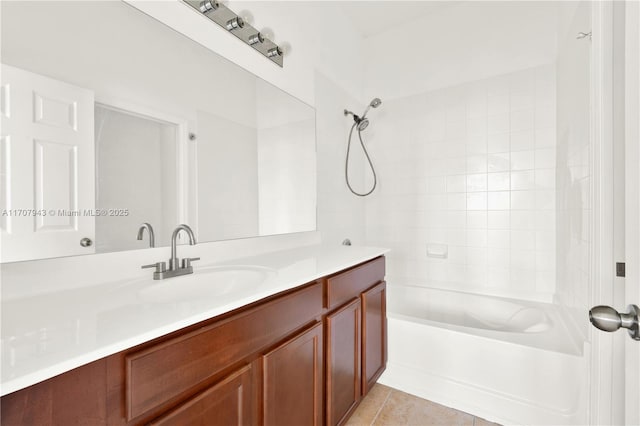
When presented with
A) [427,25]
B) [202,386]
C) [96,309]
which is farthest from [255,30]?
[427,25]

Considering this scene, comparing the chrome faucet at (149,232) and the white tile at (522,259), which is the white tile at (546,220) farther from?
the chrome faucet at (149,232)

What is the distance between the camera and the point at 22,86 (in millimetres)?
757

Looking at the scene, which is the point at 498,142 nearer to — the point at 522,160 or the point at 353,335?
the point at 522,160

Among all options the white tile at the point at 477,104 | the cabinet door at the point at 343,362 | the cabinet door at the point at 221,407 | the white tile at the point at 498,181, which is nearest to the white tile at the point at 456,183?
the white tile at the point at 498,181

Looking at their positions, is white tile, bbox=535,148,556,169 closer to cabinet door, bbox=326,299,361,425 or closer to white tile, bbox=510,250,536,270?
white tile, bbox=510,250,536,270

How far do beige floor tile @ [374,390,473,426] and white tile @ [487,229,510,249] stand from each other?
Result: 1.22 metres

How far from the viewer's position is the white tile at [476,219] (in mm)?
2256

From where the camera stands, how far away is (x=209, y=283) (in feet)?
3.49

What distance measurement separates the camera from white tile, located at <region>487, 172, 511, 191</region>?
85.6 inches

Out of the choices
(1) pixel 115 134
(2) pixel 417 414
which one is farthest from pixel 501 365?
(1) pixel 115 134

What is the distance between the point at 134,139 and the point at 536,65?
2.63m

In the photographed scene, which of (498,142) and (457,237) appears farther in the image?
(457,237)

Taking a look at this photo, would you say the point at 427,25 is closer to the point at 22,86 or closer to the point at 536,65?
the point at 536,65

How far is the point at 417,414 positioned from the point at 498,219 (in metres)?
1.51
